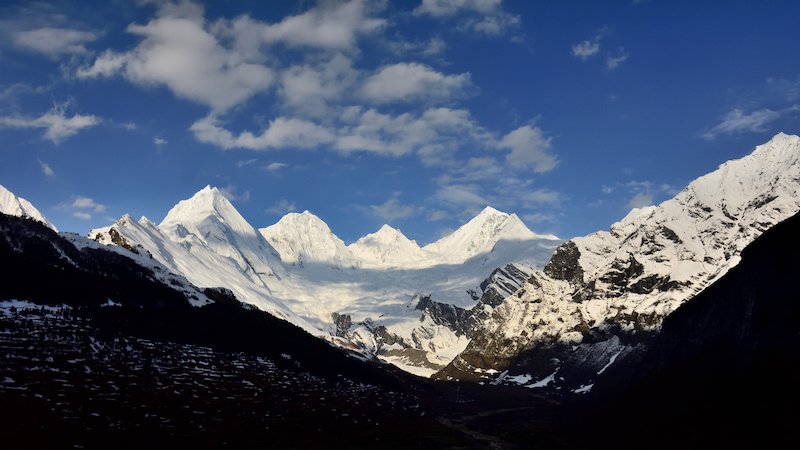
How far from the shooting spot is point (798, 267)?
603 feet

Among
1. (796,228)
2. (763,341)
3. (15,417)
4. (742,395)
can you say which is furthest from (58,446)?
(796,228)

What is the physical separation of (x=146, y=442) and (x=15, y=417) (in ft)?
109

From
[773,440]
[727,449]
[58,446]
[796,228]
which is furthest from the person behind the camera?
[796,228]

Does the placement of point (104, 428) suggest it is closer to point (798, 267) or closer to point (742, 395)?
point (742, 395)

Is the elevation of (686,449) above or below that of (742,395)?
below

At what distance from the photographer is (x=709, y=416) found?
636 feet

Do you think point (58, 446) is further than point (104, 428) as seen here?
No

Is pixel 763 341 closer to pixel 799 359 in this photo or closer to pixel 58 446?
pixel 799 359

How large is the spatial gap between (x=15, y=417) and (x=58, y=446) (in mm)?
19980

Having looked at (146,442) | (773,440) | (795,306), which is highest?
(795,306)

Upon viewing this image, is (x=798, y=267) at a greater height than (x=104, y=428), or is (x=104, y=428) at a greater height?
(x=798, y=267)

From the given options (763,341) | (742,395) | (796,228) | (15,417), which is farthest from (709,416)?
(15,417)

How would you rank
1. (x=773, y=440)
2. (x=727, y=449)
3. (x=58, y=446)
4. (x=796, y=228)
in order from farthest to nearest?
1. (x=796, y=228)
2. (x=58, y=446)
3. (x=727, y=449)
4. (x=773, y=440)

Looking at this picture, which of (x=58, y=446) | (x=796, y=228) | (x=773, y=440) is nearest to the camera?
(x=773, y=440)
